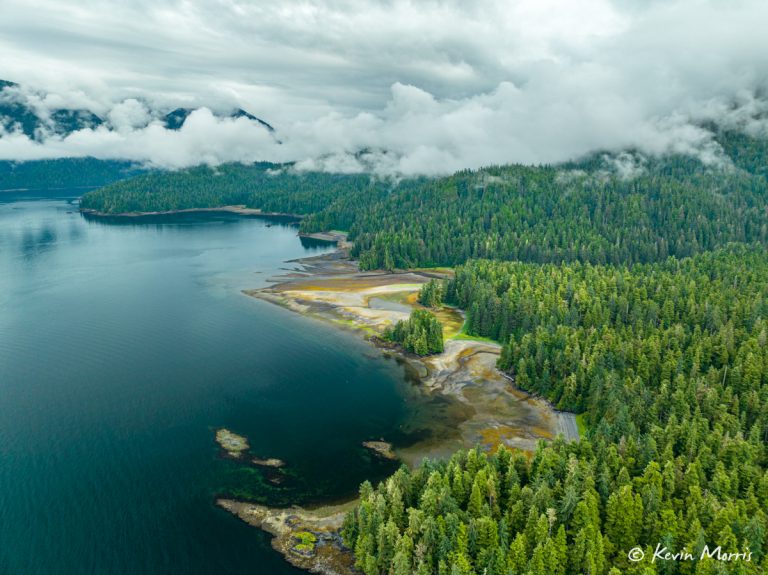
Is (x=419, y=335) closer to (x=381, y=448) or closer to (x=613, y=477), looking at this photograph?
(x=381, y=448)

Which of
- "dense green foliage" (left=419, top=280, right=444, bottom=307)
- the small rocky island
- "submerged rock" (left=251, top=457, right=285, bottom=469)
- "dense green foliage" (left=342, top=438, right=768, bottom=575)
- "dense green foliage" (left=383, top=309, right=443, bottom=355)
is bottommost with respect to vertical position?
"submerged rock" (left=251, top=457, right=285, bottom=469)

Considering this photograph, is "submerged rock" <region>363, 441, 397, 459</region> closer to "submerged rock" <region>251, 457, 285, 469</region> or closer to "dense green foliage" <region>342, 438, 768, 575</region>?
"submerged rock" <region>251, 457, 285, 469</region>

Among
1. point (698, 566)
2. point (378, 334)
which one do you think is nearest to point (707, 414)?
point (698, 566)

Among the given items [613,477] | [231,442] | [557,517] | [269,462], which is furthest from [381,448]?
[613,477]

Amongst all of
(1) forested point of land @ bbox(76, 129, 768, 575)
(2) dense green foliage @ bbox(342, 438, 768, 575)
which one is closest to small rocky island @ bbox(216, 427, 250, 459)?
(2) dense green foliage @ bbox(342, 438, 768, 575)

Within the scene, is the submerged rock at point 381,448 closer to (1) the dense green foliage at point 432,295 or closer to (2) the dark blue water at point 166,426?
(2) the dark blue water at point 166,426

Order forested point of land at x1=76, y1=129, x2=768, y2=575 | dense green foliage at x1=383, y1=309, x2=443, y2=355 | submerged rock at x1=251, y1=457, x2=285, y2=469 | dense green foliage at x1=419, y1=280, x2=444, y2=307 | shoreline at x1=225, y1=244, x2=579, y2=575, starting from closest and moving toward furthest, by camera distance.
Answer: forested point of land at x1=76, y1=129, x2=768, y2=575 → shoreline at x1=225, y1=244, x2=579, y2=575 → submerged rock at x1=251, y1=457, x2=285, y2=469 → dense green foliage at x1=383, y1=309, x2=443, y2=355 → dense green foliage at x1=419, y1=280, x2=444, y2=307

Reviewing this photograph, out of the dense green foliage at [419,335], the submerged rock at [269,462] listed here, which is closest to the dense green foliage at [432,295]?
the dense green foliage at [419,335]
